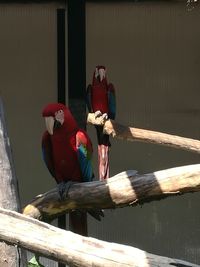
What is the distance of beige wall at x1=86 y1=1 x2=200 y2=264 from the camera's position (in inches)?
130

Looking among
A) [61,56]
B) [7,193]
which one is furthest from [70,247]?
[61,56]

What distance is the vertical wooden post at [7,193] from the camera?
53.9 inches

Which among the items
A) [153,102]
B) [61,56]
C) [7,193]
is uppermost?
[61,56]

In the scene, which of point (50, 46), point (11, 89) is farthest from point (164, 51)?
point (11, 89)

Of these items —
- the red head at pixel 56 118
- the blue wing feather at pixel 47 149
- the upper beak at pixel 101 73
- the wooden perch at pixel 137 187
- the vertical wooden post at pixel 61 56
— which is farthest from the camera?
the vertical wooden post at pixel 61 56

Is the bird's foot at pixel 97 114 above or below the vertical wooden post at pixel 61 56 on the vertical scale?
below

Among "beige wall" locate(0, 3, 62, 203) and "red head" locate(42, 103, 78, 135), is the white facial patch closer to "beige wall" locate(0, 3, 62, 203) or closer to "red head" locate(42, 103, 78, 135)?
"red head" locate(42, 103, 78, 135)

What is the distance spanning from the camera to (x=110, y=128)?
253cm

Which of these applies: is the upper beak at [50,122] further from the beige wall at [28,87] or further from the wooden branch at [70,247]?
the beige wall at [28,87]

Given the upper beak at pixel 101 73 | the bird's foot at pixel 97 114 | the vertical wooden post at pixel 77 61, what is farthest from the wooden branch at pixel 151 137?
the upper beak at pixel 101 73

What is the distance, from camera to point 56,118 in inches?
77.4

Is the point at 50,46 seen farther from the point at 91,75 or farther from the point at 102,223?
the point at 102,223

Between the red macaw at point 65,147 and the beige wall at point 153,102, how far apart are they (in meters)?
1.22

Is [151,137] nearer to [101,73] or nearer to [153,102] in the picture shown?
[101,73]
